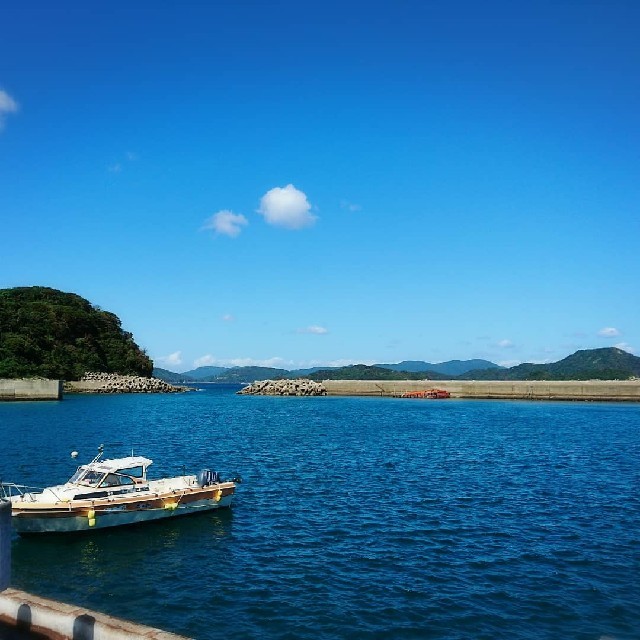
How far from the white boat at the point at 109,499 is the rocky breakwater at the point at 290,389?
12969 cm

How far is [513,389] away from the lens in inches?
5502

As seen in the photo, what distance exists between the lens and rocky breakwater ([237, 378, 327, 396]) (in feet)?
527

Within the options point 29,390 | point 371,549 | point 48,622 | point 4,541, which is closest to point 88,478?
point 371,549

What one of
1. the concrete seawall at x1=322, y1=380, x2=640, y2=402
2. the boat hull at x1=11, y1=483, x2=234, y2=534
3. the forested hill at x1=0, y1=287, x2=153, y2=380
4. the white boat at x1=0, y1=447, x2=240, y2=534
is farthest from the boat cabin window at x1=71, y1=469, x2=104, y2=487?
the concrete seawall at x1=322, y1=380, x2=640, y2=402

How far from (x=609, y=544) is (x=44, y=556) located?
2508 cm

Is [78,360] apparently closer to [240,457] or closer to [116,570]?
[240,457]

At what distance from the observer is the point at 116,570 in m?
21.9

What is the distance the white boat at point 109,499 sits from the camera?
83.3 feet

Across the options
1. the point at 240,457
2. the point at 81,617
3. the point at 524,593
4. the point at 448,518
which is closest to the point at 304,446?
the point at 240,457

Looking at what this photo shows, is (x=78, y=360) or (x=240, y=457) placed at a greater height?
(x=78, y=360)

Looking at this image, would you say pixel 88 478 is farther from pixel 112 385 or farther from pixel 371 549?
pixel 112 385

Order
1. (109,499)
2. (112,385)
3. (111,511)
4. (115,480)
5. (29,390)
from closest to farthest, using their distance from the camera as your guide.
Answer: (111,511) → (109,499) → (115,480) → (29,390) → (112,385)

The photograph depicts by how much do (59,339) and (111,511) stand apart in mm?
138003

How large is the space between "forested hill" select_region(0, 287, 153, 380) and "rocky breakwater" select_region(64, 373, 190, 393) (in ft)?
12.8
